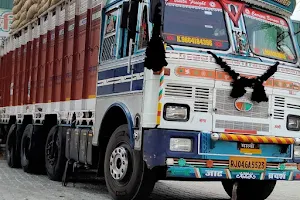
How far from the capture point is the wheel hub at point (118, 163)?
6523mm

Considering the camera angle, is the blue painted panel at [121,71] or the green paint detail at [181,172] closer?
the green paint detail at [181,172]

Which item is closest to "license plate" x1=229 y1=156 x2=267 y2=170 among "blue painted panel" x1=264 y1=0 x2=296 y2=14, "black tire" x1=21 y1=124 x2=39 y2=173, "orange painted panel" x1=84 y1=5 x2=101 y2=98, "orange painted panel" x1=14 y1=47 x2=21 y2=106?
"blue painted panel" x1=264 y1=0 x2=296 y2=14

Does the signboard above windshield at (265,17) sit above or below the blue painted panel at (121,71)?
above

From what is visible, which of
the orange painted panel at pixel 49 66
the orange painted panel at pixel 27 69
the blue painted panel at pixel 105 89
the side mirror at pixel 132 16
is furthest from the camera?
the orange painted panel at pixel 27 69

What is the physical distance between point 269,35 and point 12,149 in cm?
697

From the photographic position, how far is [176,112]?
6043mm

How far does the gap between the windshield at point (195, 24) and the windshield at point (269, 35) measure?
17.8 inches

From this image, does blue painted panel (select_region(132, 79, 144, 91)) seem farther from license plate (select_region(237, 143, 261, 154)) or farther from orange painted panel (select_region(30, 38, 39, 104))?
orange painted panel (select_region(30, 38, 39, 104))

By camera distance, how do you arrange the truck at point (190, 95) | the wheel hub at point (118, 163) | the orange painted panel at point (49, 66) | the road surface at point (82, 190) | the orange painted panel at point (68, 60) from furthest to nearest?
the orange painted panel at point (49, 66) < the orange painted panel at point (68, 60) < the road surface at point (82, 190) < the wheel hub at point (118, 163) < the truck at point (190, 95)

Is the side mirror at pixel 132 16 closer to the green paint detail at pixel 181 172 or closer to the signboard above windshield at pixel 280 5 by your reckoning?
the signboard above windshield at pixel 280 5

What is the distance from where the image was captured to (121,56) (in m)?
6.89

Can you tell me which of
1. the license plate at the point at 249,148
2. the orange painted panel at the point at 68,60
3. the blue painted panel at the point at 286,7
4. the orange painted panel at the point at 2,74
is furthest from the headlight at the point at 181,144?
the orange painted panel at the point at 2,74

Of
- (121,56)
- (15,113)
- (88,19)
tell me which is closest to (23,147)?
(15,113)

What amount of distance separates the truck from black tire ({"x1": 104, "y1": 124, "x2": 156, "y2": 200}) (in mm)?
13
